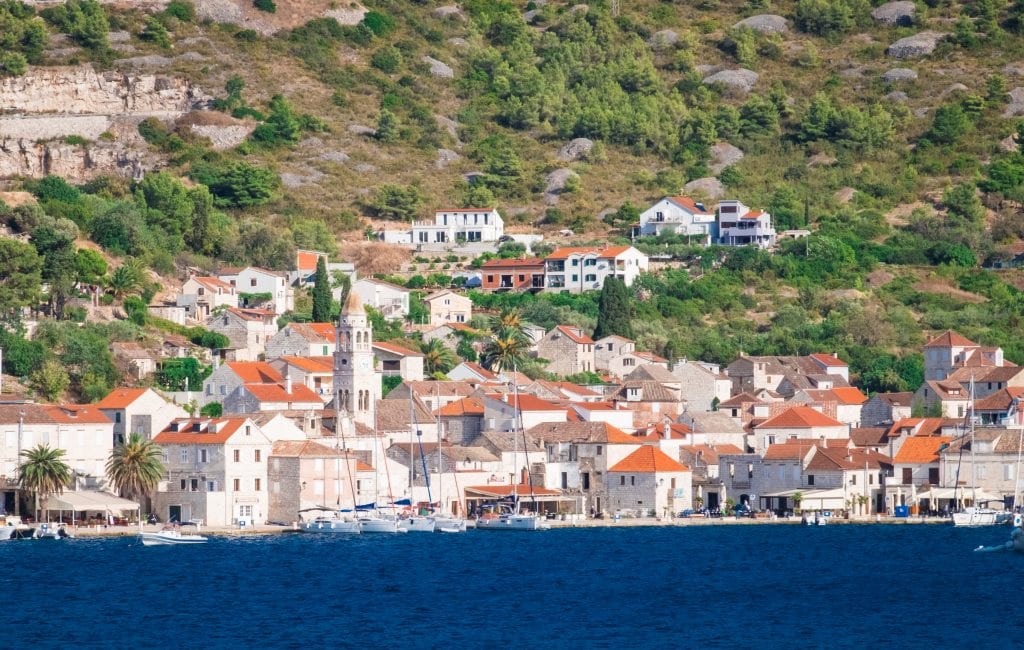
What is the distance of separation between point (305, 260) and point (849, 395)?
3617 cm

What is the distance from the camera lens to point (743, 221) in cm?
15812

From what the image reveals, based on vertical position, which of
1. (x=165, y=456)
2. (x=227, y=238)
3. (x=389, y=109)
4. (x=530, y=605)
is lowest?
(x=530, y=605)

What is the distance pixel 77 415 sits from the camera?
10350 cm

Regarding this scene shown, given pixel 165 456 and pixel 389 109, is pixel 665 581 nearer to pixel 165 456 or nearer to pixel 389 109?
pixel 165 456

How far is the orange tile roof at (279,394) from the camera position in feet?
364

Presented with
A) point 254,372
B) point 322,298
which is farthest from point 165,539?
point 322,298

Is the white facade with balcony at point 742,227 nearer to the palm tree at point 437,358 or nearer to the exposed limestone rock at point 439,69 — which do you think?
the palm tree at point 437,358

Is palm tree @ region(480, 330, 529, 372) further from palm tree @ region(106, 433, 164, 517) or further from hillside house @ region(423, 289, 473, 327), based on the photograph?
palm tree @ region(106, 433, 164, 517)

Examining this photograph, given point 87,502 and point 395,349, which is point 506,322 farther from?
point 87,502

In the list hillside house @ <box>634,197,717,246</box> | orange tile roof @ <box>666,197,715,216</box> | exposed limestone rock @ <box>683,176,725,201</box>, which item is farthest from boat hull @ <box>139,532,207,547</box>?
exposed limestone rock @ <box>683,176,725,201</box>

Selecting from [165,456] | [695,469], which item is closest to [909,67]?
[695,469]

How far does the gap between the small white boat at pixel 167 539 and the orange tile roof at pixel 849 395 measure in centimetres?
4278

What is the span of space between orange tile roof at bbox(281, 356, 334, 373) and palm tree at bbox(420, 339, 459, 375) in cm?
869

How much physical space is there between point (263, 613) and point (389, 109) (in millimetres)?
109282
